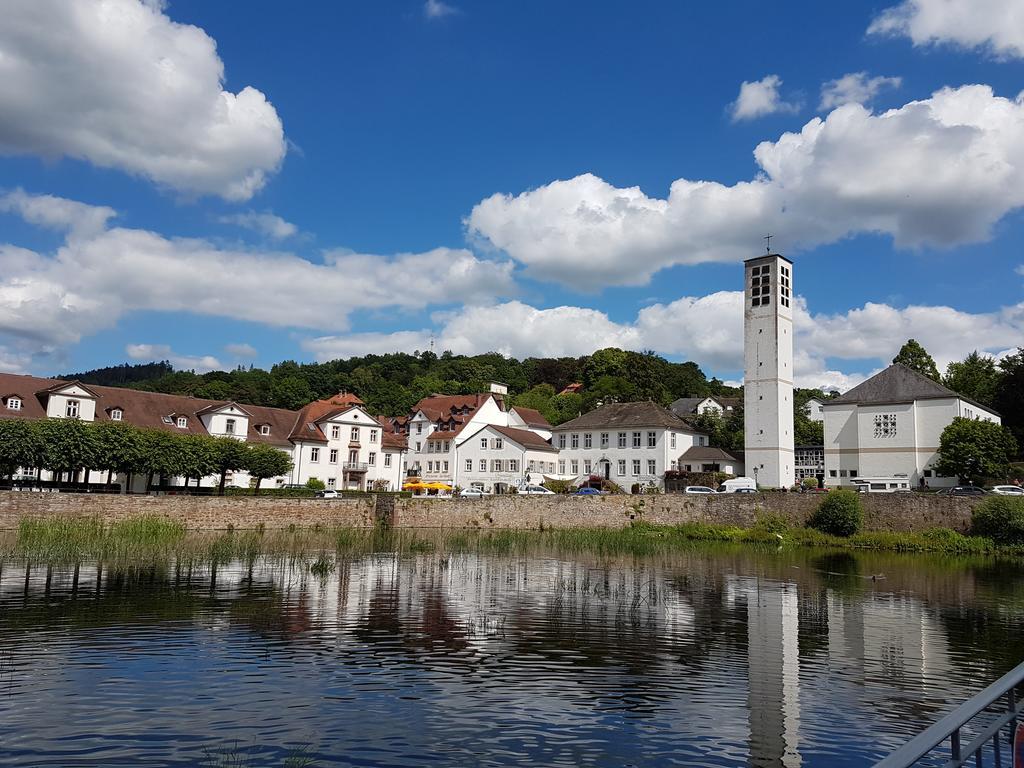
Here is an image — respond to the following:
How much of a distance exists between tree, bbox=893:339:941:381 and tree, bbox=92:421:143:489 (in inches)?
2793

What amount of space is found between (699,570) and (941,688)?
18201 mm

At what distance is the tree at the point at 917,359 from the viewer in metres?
80.3

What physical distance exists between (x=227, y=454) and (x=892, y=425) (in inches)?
2031

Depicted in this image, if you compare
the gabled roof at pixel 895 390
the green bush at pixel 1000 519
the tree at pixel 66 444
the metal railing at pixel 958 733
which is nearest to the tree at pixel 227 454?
the tree at pixel 66 444

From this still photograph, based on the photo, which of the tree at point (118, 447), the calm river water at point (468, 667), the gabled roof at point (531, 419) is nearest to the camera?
the calm river water at point (468, 667)

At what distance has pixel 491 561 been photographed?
32688 mm

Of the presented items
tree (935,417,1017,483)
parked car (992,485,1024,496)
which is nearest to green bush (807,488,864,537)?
parked car (992,485,1024,496)

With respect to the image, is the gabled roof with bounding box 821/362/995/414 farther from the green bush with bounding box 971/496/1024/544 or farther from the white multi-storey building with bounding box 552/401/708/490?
the green bush with bounding box 971/496/1024/544

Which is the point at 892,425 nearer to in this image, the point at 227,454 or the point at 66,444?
the point at 227,454

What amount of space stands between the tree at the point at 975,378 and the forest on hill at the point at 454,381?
117 ft

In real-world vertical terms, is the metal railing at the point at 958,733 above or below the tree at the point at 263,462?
below

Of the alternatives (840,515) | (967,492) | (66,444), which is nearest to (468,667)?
(66,444)

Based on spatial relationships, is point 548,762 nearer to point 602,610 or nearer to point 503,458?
point 602,610

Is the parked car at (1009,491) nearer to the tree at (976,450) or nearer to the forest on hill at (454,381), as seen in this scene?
the tree at (976,450)
